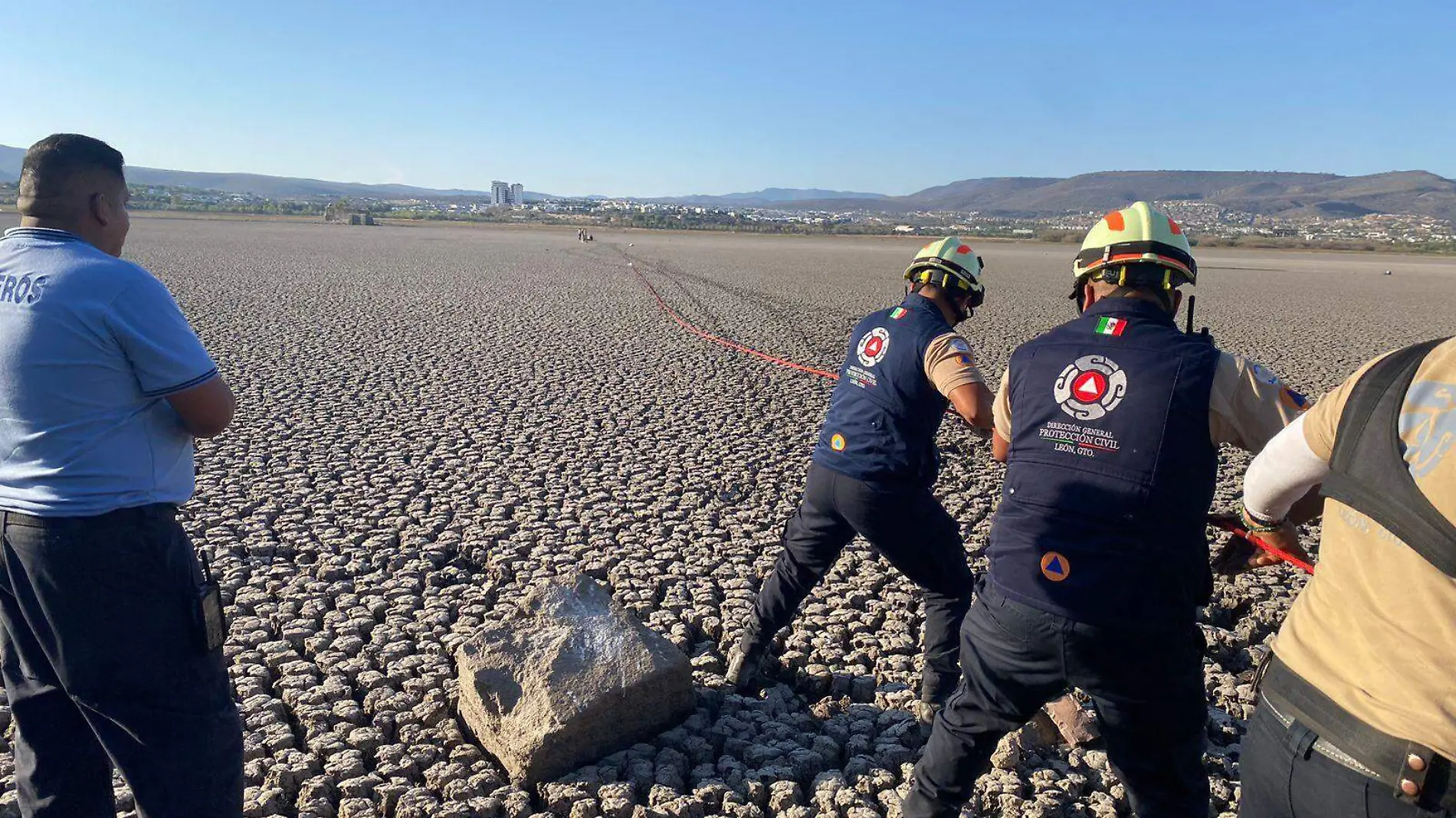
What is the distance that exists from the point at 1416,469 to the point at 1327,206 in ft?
789

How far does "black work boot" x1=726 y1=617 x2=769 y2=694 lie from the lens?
3768mm

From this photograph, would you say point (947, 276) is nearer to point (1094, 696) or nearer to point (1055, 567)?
point (1055, 567)

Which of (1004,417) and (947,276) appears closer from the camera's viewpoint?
(1004,417)

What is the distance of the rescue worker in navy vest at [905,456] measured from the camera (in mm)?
3242

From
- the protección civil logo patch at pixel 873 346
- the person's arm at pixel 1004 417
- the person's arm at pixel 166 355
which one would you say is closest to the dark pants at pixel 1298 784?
the person's arm at pixel 1004 417

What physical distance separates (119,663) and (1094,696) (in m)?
2.31

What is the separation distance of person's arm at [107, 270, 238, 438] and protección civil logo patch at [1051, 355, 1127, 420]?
78.0 inches

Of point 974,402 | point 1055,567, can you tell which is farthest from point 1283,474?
point 974,402

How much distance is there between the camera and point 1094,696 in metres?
2.26

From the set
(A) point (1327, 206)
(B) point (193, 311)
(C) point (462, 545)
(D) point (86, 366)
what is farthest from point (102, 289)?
(A) point (1327, 206)

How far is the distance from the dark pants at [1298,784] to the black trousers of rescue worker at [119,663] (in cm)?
229

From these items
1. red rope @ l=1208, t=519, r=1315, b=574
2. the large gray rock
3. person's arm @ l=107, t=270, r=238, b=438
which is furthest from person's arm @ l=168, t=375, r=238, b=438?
red rope @ l=1208, t=519, r=1315, b=574

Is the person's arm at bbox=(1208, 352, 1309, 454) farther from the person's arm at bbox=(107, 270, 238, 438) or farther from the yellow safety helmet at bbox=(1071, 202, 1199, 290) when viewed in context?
the person's arm at bbox=(107, 270, 238, 438)

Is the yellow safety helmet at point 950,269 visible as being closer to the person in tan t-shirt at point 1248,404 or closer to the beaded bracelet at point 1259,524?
the person in tan t-shirt at point 1248,404
